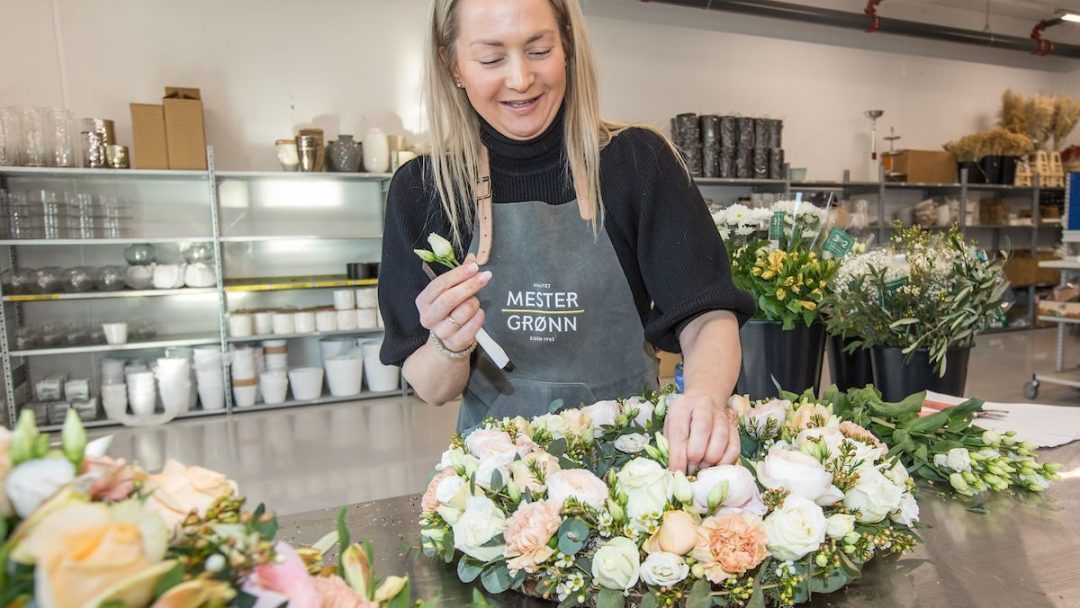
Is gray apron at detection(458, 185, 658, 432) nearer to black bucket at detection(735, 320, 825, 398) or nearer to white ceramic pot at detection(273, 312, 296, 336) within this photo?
black bucket at detection(735, 320, 825, 398)

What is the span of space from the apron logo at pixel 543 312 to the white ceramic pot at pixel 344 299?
4.20 m

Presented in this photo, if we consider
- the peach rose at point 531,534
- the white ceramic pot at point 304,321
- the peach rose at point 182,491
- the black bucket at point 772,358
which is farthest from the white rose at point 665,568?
the white ceramic pot at point 304,321

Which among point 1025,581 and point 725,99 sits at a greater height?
point 725,99

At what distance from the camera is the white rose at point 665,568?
77 cm

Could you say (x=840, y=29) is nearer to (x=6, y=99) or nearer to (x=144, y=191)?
(x=144, y=191)

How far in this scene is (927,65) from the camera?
27.0ft

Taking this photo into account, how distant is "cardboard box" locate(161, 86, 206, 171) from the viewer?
190 inches

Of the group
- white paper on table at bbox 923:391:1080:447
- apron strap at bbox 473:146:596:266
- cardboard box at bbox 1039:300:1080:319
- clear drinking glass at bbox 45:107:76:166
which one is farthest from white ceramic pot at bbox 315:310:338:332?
cardboard box at bbox 1039:300:1080:319

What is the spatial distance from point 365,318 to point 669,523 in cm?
502

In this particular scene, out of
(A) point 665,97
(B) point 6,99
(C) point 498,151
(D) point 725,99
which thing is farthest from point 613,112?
(C) point 498,151

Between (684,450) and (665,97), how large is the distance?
6.43 meters

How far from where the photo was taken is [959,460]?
4.00 feet

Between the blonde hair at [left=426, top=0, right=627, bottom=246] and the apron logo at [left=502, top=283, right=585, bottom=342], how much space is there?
17 cm

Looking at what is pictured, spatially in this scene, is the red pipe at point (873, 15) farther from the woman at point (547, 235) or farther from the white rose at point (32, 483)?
the white rose at point (32, 483)
